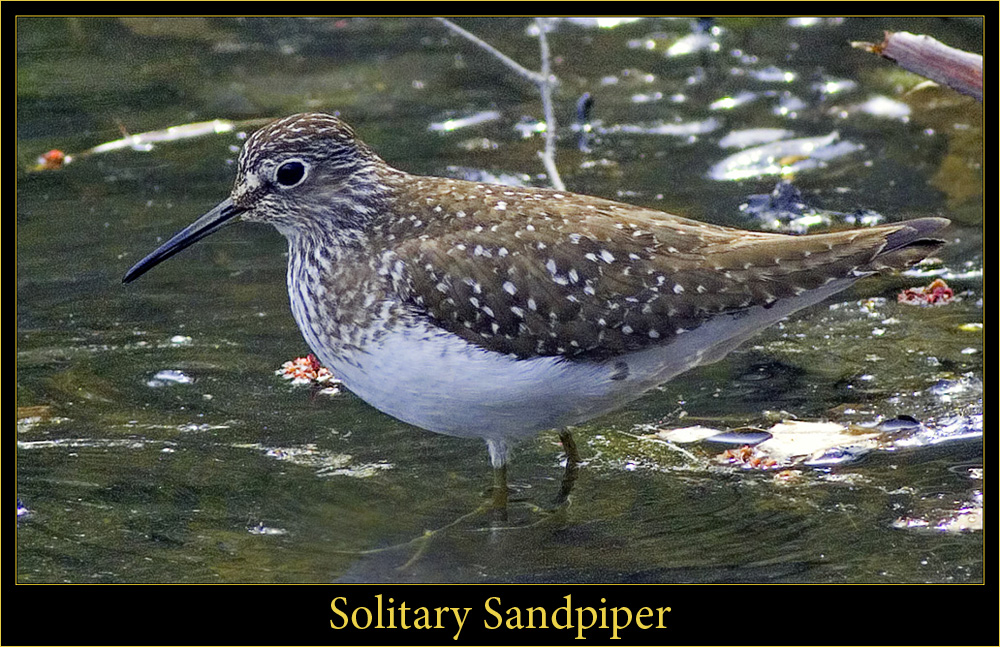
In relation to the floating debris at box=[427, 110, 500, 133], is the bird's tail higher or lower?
lower

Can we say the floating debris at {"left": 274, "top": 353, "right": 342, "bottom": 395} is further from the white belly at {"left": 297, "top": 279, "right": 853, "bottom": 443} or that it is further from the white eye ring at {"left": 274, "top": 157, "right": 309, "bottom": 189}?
the white eye ring at {"left": 274, "top": 157, "right": 309, "bottom": 189}

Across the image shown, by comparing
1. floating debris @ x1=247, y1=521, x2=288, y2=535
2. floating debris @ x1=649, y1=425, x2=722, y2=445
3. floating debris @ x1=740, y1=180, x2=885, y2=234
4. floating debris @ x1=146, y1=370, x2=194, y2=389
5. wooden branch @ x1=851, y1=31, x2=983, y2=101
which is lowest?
floating debris @ x1=247, y1=521, x2=288, y2=535

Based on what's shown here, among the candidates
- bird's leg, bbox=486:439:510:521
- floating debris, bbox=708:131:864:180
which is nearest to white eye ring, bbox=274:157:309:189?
bird's leg, bbox=486:439:510:521

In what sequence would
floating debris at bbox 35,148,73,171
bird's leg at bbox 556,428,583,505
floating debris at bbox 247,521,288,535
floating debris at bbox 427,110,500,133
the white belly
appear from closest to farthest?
the white belly
floating debris at bbox 247,521,288,535
bird's leg at bbox 556,428,583,505
floating debris at bbox 35,148,73,171
floating debris at bbox 427,110,500,133

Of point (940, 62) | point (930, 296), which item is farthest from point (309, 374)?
point (930, 296)

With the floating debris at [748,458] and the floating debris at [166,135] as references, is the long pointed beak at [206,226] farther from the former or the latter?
the floating debris at [166,135]

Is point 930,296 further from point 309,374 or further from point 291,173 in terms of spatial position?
point 291,173
